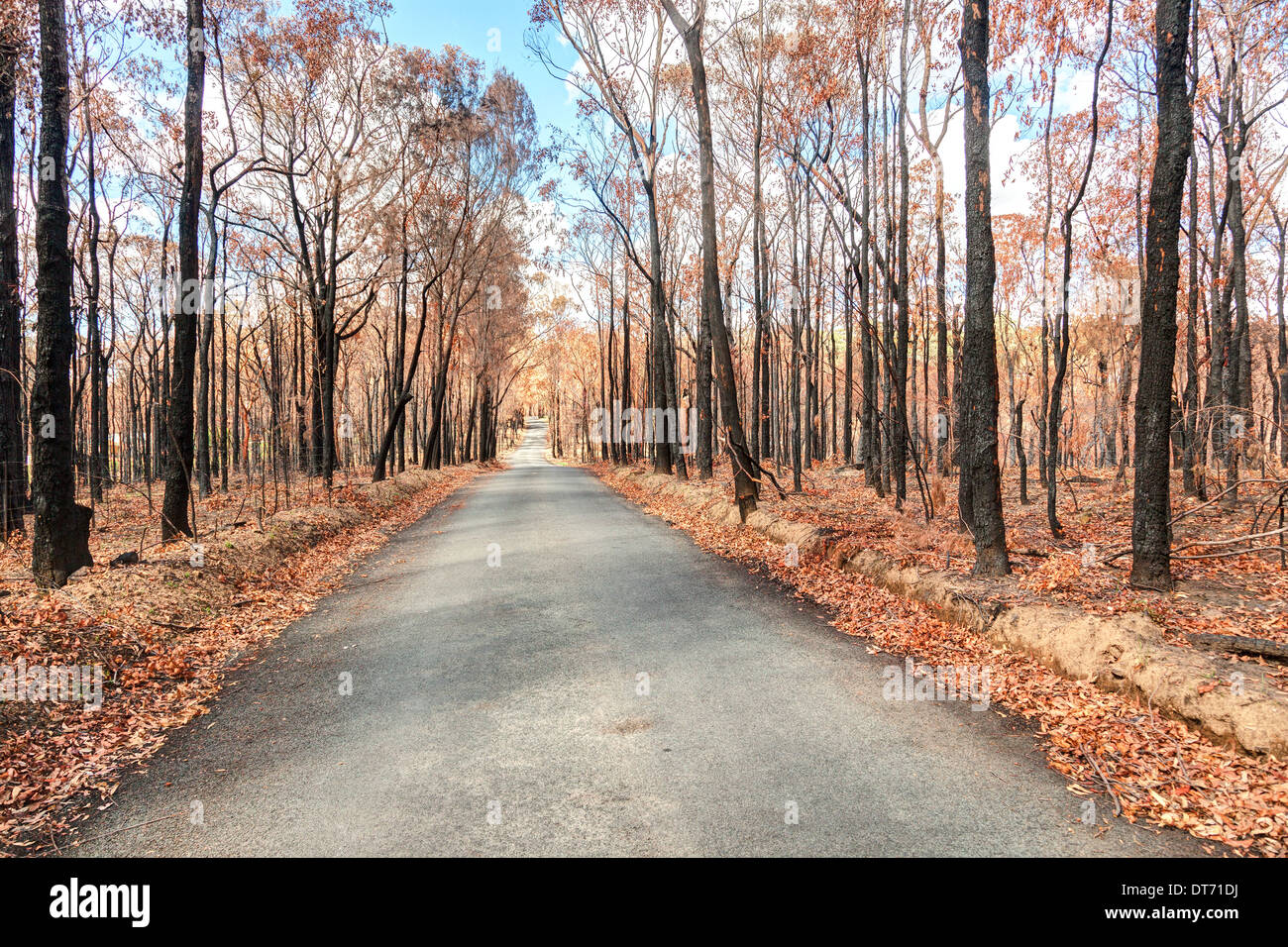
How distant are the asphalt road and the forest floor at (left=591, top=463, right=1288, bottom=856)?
0.25 meters

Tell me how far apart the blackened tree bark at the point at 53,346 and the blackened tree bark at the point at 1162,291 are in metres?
10.9

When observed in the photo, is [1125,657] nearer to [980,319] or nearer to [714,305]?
[980,319]

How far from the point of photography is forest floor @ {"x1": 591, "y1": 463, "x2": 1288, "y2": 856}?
3.31 meters

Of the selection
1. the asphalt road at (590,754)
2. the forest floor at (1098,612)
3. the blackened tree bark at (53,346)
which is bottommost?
the asphalt road at (590,754)

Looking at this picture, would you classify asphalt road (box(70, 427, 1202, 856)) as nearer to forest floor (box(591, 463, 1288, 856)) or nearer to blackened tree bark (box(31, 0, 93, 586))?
forest floor (box(591, 463, 1288, 856))

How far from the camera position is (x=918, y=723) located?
4.34m

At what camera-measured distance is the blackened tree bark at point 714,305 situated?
12172mm

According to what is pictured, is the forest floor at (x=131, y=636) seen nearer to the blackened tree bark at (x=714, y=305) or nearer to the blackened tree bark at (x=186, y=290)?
the blackened tree bark at (x=186, y=290)

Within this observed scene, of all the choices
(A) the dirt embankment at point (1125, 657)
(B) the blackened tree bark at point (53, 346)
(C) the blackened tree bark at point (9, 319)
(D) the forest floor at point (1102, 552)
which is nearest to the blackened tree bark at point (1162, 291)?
(D) the forest floor at point (1102, 552)

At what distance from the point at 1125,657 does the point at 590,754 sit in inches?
148

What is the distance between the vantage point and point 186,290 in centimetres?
938

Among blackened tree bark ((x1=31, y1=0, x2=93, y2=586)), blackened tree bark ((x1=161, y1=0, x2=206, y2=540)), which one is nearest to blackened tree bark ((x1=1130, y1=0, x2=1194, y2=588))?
blackened tree bark ((x1=31, y1=0, x2=93, y2=586))

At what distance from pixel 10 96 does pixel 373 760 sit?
46.2 feet
